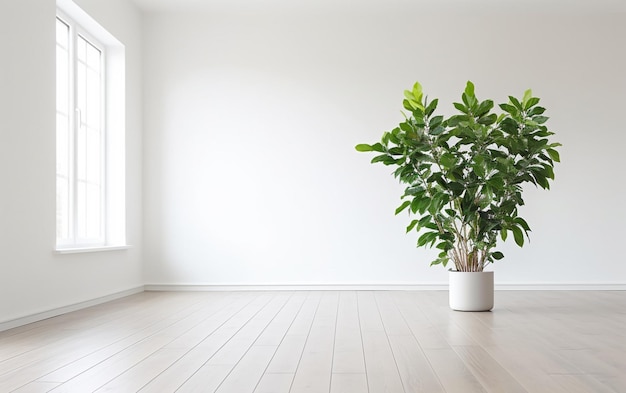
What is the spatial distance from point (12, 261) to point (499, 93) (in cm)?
422

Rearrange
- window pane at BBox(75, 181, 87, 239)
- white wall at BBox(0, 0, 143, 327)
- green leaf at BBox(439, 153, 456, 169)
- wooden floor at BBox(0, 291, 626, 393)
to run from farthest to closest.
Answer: window pane at BBox(75, 181, 87, 239) → green leaf at BBox(439, 153, 456, 169) → white wall at BBox(0, 0, 143, 327) → wooden floor at BBox(0, 291, 626, 393)

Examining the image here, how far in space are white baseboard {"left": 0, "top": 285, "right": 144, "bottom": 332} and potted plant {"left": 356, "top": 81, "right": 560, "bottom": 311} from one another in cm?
220

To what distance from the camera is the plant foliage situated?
409 cm

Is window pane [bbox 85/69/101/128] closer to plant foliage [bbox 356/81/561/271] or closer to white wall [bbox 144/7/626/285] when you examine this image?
white wall [bbox 144/7/626/285]

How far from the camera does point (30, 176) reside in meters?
3.80

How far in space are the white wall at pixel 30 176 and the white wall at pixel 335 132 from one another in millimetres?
1287

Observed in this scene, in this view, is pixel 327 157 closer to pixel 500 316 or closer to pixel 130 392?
pixel 500 316

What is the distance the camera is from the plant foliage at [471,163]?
4.09 m

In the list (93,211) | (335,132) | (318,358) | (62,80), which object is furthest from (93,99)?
(318,358)

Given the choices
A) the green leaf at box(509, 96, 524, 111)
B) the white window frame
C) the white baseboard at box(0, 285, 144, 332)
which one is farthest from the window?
the green leaf at box(509, 96, 524, 111)

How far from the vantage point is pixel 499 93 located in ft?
19.0

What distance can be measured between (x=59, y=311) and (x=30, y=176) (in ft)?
3.06

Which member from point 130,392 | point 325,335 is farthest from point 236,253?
point 130,392

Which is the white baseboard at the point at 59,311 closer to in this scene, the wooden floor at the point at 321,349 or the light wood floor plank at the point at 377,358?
the wooden floor at the point at 321,349
